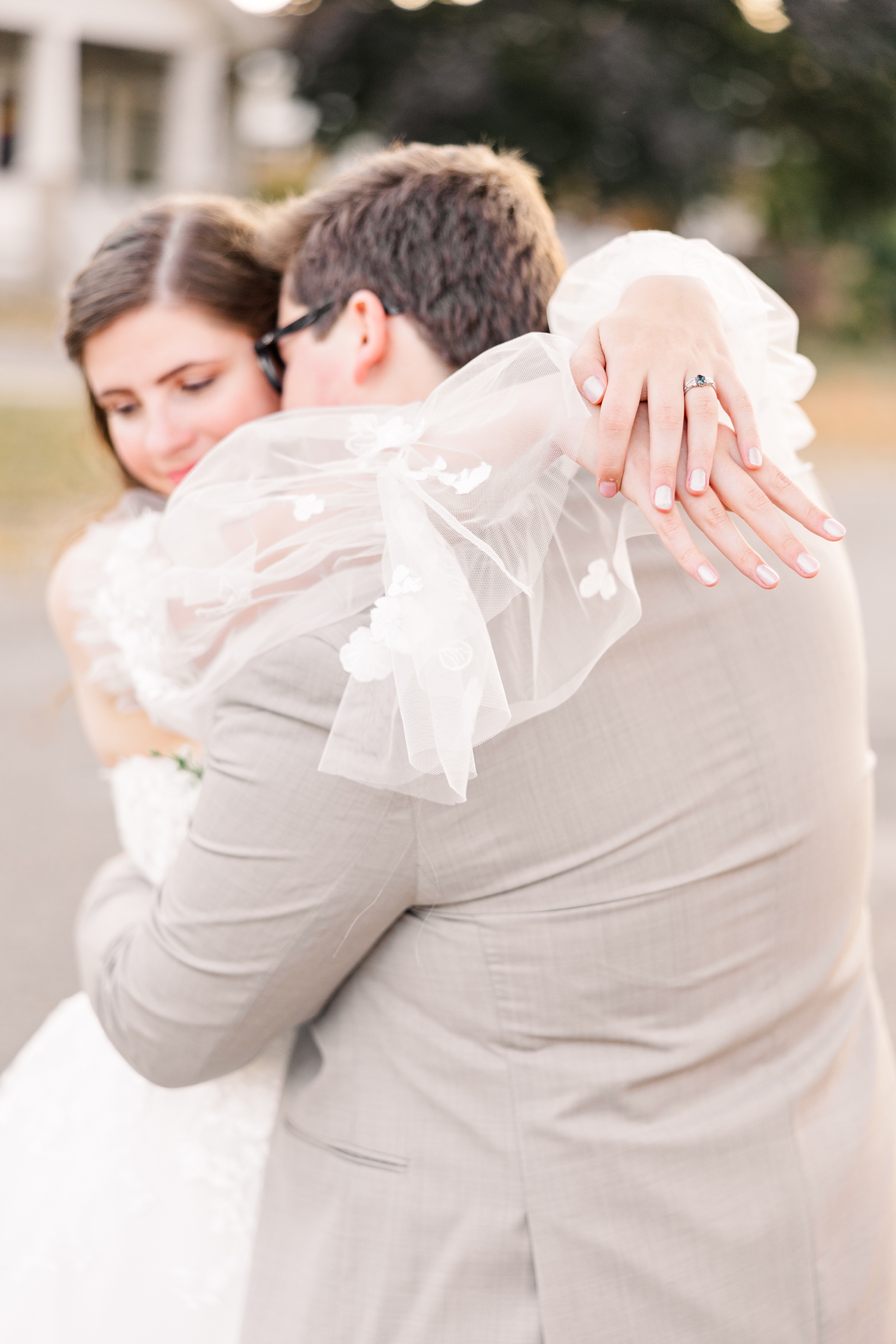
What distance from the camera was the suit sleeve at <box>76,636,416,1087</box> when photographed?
4.09ft

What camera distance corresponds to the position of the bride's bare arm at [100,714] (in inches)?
79.2

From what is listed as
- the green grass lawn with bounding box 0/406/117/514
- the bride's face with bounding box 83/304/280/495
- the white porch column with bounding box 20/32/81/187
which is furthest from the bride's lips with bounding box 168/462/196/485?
the white porch column with bounding box 20/32/81/187

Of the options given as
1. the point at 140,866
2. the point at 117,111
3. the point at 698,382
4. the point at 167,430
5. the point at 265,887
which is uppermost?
the point at 698,382

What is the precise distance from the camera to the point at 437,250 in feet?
5.31

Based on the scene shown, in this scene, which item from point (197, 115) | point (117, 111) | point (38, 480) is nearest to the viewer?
point (38, 480)

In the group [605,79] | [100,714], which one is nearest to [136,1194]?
[100,714]

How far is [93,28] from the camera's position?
20.0 meters

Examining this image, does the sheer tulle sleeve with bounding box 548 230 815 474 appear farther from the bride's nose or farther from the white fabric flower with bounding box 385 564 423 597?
the bride's nose

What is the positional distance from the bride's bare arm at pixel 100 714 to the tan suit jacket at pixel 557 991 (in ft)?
2.00

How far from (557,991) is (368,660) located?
414mm

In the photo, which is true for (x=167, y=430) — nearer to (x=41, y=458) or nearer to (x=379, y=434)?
(x=379, y=434)

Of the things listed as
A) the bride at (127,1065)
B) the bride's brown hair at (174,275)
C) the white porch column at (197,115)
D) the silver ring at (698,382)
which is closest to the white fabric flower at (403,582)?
the silver ring at (698,382)

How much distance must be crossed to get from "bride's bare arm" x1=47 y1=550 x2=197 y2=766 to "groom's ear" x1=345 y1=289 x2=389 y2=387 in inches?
26.9

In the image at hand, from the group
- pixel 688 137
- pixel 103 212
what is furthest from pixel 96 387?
pixel 103 212
